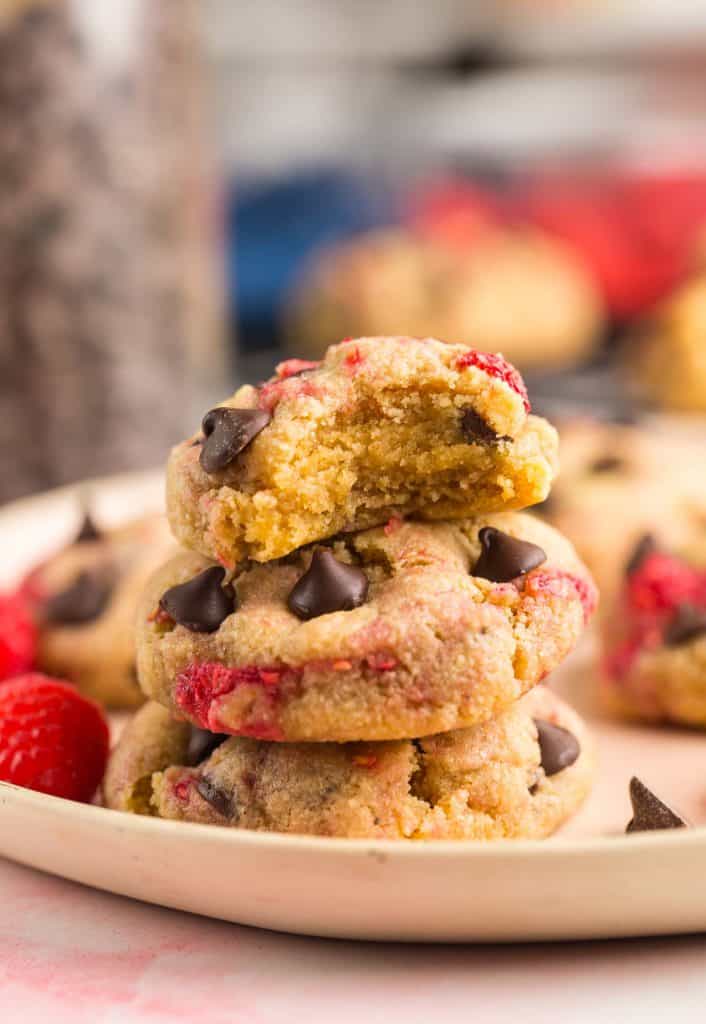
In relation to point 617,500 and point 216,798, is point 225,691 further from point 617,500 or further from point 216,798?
point 617,500

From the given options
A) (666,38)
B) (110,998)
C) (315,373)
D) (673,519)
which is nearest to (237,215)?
(666,38)

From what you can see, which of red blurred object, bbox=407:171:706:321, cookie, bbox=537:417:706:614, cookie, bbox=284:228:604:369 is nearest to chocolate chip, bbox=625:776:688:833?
cookie, bbox=537:417:706:614

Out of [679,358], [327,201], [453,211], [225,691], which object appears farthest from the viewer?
[327,201]

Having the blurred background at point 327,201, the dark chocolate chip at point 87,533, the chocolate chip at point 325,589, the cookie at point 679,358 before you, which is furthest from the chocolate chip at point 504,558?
the cookie at point 679,358

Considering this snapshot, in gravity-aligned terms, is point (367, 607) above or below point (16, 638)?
above

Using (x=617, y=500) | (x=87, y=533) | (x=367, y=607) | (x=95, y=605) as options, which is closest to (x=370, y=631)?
(x=367, y=607)

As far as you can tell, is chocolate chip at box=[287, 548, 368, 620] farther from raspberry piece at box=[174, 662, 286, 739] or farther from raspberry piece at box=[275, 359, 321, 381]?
raspberry piece at box=[275, 359, 321, 381]
